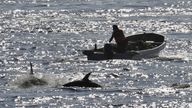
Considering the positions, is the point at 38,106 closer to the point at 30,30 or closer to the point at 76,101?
the point at 76,101

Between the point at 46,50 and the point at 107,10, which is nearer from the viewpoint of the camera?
the point at 46,50

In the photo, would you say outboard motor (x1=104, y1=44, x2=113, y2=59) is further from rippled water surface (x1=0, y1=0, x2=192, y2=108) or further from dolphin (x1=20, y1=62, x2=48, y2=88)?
dolphin (x1=20, y1=62, x2=48, y2=88)

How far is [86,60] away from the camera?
5219cm

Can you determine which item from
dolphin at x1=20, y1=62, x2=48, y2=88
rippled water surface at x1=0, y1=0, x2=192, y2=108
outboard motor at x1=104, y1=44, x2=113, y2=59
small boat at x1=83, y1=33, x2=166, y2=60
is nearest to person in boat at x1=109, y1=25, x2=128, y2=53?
small boat at x1=83, y1=33, x2=166, y2=60

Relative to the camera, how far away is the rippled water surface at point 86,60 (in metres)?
38.1

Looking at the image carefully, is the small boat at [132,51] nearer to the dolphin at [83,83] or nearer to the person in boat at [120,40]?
the person in boat at [120,40]

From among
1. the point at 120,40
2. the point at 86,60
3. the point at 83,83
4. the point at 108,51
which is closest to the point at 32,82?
the point at 83,83

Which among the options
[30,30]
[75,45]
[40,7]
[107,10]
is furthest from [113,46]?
[40,7]

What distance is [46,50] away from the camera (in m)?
58.9

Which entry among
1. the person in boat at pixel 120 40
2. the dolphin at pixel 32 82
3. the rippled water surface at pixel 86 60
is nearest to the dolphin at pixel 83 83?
the rippled water surface at pixel 86 60

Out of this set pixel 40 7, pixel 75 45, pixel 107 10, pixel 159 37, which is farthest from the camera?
pixel 40 7

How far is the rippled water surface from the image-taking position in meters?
38.1

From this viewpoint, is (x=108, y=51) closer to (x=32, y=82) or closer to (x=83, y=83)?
→ (x=32, y=82)

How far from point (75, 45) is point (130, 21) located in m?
22.3
